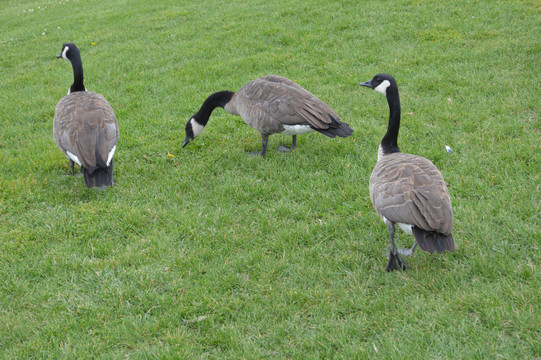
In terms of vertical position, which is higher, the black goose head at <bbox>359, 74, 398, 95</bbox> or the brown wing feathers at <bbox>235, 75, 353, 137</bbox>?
the black goose head at <bbox>359, 74, 398, 95</bbox>

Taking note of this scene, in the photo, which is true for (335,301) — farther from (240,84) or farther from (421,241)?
(240,84)

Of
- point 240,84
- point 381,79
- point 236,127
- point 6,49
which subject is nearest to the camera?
point 381,79

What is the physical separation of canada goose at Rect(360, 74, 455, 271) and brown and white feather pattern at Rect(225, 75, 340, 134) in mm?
1756

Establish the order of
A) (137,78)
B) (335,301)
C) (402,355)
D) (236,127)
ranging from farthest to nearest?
1. (137,78)
2. (236,127)
3. (335,301)
4. (402,355)

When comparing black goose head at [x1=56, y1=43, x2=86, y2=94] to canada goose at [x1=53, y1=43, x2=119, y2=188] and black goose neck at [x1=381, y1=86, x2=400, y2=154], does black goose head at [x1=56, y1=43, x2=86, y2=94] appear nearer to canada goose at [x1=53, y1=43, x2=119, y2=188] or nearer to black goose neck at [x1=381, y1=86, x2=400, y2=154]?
canada goose at [x1=53, y1=43, x2=119, y2=188]

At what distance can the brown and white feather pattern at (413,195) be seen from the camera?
3.80 metres

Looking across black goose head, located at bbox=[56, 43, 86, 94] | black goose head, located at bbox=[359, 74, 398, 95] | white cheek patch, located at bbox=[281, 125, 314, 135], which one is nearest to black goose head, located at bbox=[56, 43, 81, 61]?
black goose head, located at bbox=[56, 43, 86, 94]

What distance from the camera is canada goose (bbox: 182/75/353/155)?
251 inches

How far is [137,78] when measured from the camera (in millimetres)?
10656

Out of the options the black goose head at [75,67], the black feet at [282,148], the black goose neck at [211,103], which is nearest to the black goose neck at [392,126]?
the black feet at [282,148]

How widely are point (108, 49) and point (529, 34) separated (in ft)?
34.6

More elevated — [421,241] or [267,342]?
[421,241]

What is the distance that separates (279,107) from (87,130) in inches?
107

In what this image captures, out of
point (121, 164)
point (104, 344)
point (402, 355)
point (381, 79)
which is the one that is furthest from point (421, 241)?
point (121, 164)
